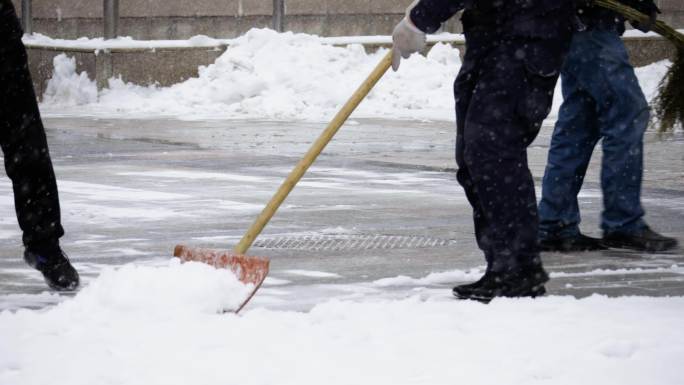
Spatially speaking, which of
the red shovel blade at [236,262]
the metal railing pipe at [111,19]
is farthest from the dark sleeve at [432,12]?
the metal railing pipe at [111,19]

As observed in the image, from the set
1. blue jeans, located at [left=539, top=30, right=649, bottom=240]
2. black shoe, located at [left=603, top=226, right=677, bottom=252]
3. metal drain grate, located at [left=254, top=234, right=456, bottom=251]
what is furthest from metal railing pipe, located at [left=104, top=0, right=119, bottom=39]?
black shoe, located at [left=603, top=226, right=677, bottom=252]

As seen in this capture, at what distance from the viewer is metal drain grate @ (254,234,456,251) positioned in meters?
7.10

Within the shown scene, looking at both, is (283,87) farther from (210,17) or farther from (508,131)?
(508,131)

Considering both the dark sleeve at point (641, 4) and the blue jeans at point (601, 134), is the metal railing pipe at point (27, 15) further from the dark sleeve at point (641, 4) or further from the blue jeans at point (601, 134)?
the dark sleeve at point (641, 4)

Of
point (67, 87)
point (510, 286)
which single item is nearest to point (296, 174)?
point (510, 286)

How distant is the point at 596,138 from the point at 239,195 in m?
2.81

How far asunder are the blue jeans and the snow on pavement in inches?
61.8

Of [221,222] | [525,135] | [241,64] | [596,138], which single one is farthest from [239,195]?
[241,64]

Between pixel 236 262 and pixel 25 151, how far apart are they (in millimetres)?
1007

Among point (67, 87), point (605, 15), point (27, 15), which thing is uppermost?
point (605, 15)

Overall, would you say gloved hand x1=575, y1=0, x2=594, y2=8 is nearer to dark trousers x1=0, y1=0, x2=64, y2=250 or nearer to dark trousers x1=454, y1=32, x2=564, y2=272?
dark trousers x1=454, y1=32, x2=564, y2=272

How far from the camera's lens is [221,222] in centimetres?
801

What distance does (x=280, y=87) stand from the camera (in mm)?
20516

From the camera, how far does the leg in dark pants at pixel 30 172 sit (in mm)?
5816
